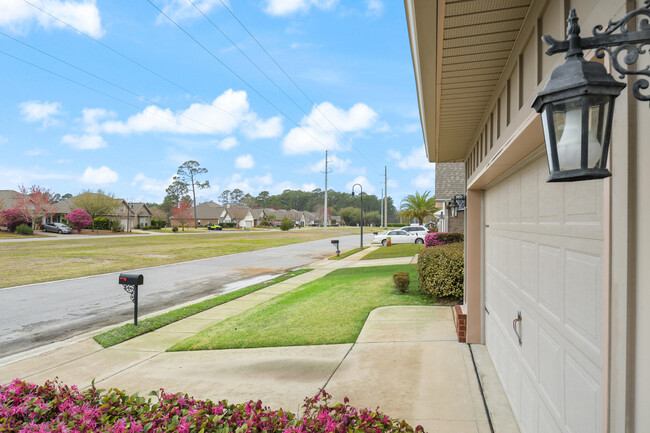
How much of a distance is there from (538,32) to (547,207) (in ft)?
3.92

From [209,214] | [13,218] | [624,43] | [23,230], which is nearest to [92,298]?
[624,43]

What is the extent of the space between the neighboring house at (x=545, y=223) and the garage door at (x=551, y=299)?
1cm

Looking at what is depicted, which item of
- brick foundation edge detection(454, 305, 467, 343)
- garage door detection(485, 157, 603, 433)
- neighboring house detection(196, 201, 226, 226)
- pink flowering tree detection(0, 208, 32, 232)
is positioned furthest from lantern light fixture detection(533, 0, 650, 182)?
neighboring house detection(196, 201, 226, 226)

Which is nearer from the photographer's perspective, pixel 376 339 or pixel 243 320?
pixel 376 339

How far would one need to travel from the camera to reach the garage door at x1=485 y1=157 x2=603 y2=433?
218 cm

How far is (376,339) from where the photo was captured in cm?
704

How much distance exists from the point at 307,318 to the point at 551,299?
6.33 m

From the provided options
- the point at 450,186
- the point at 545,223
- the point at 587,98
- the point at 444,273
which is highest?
the point at 450,186

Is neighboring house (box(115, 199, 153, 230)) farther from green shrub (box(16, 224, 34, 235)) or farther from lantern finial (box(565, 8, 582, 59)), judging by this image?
A: lantern finial (box(565, 8, 582, 59))

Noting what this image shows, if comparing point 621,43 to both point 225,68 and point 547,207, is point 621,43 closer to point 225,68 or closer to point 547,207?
point 547,207

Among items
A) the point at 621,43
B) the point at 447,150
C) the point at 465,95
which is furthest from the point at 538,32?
the point at 447,150

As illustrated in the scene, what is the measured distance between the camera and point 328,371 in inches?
223

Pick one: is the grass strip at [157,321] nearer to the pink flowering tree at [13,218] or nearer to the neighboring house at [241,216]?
the pink flowering tree at [13,218]

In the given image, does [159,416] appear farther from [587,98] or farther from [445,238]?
[445,238]
